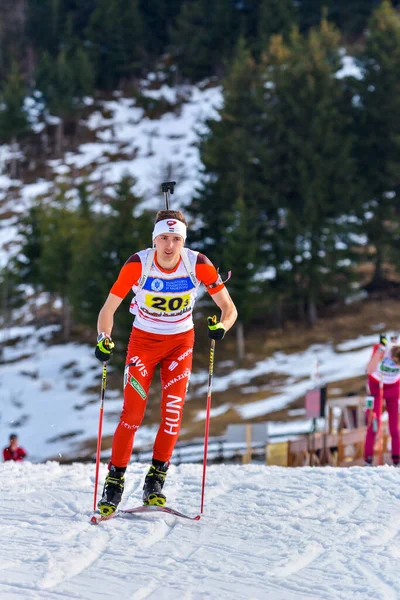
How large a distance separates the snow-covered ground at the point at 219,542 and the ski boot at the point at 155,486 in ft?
0.65

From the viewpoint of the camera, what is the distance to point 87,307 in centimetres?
3572

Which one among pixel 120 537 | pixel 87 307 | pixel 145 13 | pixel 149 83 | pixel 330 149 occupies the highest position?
pixel 145 13

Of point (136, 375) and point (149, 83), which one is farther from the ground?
point (149, 83)

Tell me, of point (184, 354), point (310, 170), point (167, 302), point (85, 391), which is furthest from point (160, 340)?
point (310, 170)

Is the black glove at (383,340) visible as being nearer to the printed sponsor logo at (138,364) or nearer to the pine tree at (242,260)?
the printed sponsor logo at (138,364)

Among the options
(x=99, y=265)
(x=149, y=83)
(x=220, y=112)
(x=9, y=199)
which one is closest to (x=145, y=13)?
(x=149, y=83)

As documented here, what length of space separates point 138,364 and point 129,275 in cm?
72

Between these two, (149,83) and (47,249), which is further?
(149,83)

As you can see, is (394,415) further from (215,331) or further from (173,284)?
(173,284)

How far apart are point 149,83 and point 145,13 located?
10281 mm

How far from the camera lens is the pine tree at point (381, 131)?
39.0 m

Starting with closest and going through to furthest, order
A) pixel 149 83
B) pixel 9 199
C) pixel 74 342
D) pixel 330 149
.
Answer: pixel 330 149 < pixel 74 342 < pixel 9 199 < pixel 149 83

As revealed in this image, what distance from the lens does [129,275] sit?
A: 630 cm

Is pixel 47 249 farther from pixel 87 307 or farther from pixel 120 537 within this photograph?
pixel 120 537
